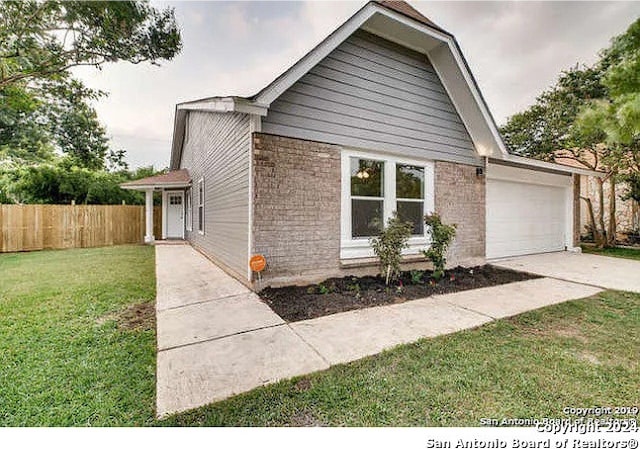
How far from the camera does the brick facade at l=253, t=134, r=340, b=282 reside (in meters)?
4.68

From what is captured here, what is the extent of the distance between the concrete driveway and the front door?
13.2 metres

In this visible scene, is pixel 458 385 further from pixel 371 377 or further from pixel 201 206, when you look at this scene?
pixel 201 206

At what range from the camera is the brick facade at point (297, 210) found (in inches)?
184

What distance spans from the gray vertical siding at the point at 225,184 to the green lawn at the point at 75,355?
165 cm

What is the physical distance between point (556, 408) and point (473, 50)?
735 cm

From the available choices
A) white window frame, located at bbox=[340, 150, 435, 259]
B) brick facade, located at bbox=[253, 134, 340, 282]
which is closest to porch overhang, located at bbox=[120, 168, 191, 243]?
brick facade, located at bbox=[253, 134, 340, 282]

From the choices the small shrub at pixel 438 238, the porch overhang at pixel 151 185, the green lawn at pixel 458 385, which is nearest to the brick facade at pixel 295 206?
the small shrub at pixel 438 238

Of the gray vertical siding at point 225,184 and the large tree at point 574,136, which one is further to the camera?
the large tree at point 574,136

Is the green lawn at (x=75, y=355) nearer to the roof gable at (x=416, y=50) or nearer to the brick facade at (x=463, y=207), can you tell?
the roof gable at (x=416, y=50)

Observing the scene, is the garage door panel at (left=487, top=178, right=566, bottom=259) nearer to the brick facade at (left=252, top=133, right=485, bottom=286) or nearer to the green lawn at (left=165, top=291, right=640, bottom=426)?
the brick facade at (left=252, top=133, right=485, bottom=286)

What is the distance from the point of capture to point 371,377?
2.34 metres

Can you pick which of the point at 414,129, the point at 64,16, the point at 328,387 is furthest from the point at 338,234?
the point at 64,16

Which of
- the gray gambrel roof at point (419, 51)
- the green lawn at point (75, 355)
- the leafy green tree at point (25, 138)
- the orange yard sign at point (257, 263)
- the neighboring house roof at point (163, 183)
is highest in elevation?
the leafy green tree at point (25, 138)

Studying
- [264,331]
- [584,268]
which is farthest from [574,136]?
[264,331]
